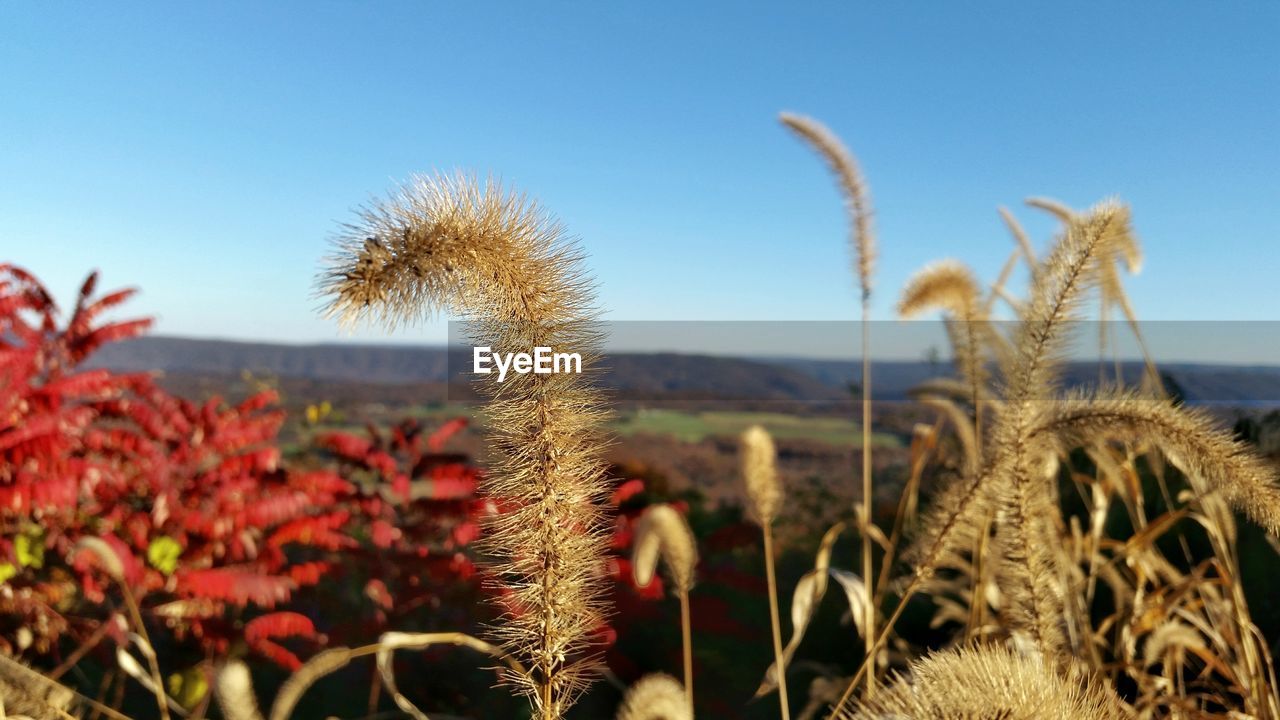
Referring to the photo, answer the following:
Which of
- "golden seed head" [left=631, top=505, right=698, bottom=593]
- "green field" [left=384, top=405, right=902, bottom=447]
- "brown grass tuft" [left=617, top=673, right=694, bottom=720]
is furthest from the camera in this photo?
"green field" [left=384, top=405, right=902, bottom=447]

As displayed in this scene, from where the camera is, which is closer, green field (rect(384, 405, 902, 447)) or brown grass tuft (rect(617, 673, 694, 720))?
brown grass tuft (rect(617, 673, 694, 720))

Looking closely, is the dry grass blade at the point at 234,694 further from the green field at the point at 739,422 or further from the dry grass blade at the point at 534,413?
the green field at the point at 739,422

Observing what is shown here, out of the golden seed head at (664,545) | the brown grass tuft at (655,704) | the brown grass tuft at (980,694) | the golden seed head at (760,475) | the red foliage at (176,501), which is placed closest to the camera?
the brown grass tuft at (980,694)

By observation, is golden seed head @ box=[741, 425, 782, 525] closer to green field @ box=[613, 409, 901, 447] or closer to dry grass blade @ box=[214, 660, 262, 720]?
dry grass blade @ box=[214, 660, 262, 720]

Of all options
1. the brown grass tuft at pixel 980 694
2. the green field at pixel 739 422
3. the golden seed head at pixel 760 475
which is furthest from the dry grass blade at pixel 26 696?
the green field at pixel 739 422

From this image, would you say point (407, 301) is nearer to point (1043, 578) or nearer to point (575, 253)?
point (575, 253)

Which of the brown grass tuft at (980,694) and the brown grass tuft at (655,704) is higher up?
the brown grass tuft at (980,694)

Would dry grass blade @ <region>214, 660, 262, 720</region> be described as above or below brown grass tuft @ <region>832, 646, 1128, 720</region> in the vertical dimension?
below

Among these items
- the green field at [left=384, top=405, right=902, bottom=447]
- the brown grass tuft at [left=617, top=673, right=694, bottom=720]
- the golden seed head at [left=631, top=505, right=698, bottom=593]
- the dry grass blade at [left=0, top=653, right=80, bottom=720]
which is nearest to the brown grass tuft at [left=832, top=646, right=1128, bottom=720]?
the brown grass tuft at [left=617, top=673, right=694, bottom=720]

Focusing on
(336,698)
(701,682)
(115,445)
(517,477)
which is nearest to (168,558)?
(115,445)
